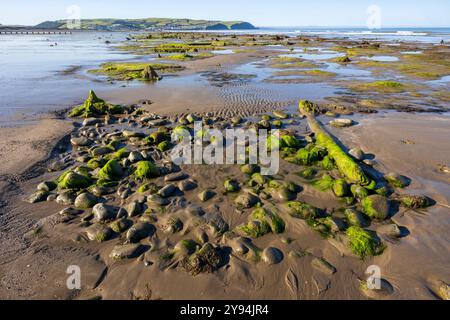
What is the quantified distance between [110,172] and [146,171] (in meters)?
0.95

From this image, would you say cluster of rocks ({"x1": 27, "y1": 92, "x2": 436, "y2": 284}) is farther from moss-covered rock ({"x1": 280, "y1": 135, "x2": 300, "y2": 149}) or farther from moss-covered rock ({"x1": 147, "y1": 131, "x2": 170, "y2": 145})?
moss-covered rock ({"x1": 147, "y1": 131, "x2": 170, "y2": 145})

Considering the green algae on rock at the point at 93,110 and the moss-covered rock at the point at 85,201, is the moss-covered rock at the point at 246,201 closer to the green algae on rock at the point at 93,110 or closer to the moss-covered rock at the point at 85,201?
the moss-covered rock at the point at 85,201

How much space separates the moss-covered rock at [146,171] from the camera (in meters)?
7.70

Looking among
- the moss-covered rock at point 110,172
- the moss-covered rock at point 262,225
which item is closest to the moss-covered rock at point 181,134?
the moss-covered rock at point 110,172

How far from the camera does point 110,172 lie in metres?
7.70

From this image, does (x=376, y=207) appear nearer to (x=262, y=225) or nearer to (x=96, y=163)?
(x=262, y=225)

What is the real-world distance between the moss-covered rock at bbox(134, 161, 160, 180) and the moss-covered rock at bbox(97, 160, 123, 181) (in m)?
0.47

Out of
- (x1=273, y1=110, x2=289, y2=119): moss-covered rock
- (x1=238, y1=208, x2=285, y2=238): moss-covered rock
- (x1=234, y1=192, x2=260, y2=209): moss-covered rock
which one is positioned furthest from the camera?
(x1=273, y1=110, x2=289, y2=119): moss-covered rock

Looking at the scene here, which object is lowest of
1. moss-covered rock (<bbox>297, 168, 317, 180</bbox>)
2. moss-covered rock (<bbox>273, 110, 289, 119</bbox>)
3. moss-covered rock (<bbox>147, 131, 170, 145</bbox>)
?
moss-covered rock (<bbox>297, 168, 317, 180</bbox>)

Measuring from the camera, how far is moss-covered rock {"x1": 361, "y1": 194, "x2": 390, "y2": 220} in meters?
6.12

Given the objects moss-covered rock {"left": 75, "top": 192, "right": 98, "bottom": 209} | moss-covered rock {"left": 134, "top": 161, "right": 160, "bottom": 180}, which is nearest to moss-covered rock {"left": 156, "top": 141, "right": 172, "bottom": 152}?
moss-covered rock {"left": 134, "top": 161, "right": 160, "bottom": 180}

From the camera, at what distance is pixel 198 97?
16.4m

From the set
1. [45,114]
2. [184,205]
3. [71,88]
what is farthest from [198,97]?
[184,205]

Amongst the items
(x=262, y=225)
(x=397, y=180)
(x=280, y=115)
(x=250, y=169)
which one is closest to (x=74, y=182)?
(x=250, y=169)
